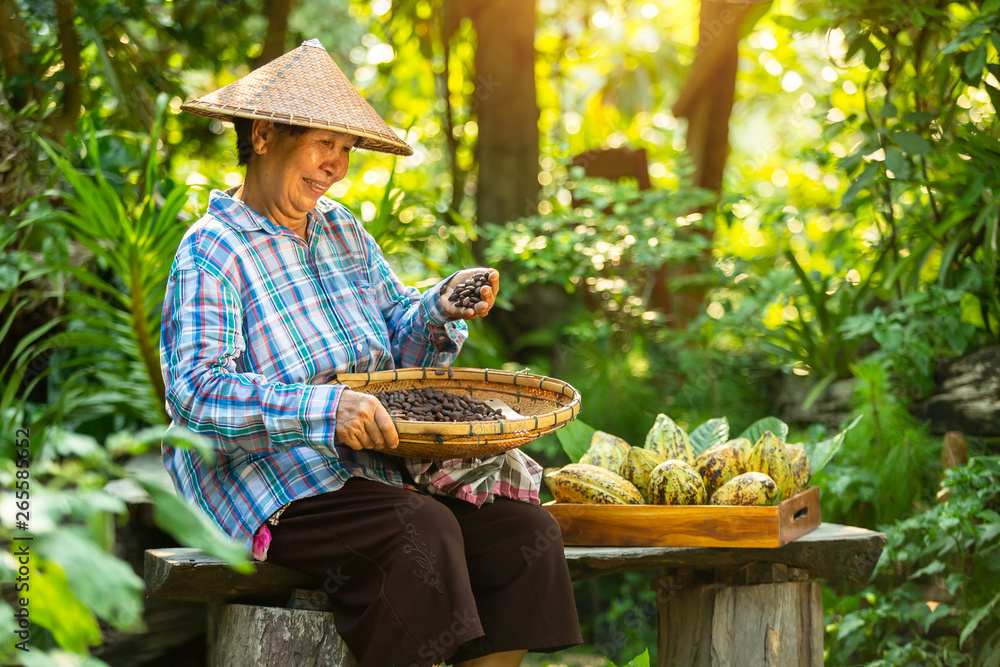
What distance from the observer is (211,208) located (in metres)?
1.94

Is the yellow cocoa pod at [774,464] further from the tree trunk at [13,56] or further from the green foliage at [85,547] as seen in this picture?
the tree trunk at [13,56]

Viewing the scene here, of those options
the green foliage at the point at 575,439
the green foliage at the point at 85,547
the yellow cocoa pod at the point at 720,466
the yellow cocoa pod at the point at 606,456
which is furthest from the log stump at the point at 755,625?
the green foliage at the point at 85,547

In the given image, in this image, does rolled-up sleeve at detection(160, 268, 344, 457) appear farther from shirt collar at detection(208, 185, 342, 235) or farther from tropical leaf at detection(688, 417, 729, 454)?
tropical leaf at detection(688, 417, 729, 454)

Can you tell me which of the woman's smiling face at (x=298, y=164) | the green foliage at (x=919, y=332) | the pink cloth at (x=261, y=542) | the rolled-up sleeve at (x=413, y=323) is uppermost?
the woman's smiling face at (x=298, y=164)

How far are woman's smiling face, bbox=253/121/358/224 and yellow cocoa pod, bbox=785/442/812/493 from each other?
4.58 feet

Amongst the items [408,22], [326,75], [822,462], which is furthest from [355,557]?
[408,22]

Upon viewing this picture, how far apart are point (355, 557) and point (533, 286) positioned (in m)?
2.64

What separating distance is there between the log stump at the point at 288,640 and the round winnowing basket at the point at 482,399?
0.41 m

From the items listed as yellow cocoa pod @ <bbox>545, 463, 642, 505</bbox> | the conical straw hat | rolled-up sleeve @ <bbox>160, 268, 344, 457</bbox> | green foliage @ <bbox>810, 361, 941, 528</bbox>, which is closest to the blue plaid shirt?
rolled-up sleeve @ <bbox>160, 268, 344, 457</bbox>

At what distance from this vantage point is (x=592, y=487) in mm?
2217

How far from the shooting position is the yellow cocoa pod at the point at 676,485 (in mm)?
2174

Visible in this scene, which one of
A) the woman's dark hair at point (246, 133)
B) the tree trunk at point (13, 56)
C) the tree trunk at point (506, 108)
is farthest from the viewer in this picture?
the tree trunk at point (506, 108)

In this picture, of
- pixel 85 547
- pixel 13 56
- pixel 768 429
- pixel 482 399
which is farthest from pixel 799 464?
pixel 13 56

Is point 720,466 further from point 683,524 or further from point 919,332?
point 919,332
